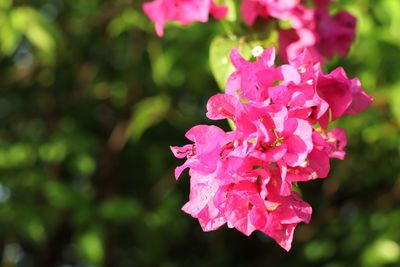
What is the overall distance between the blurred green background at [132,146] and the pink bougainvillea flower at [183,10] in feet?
2.81

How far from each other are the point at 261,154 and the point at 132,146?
187 cm

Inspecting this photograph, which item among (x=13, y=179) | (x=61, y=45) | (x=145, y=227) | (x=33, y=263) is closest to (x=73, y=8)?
(x=61, y=45)

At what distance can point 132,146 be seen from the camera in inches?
101

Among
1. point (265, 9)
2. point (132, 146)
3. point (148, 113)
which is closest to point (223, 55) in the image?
point (265, 9)

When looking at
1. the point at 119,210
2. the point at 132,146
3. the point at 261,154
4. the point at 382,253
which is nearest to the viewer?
the point at 261,154

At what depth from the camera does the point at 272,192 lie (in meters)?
0.74

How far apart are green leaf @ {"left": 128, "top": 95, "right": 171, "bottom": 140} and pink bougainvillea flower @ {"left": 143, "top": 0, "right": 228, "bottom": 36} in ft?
3.50

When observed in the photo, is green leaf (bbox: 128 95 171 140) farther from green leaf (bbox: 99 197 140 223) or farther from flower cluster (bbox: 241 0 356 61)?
flower cluster (bbox: 241 0 356 61)

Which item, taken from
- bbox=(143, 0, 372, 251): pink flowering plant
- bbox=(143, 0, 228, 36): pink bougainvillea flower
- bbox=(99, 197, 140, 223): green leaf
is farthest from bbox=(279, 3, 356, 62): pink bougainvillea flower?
bbox=(99, 197, 140, 223): green leaf

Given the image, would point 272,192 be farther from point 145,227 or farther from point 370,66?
point 145,227

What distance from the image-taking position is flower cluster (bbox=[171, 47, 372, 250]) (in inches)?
28.4

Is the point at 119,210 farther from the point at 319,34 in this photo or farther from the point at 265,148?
the point at 265,148

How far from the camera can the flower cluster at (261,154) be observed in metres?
0.72

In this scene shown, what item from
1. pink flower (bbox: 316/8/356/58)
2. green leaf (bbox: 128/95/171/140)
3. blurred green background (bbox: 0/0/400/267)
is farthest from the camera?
green leaf (bbox: 128/95/171/140)
